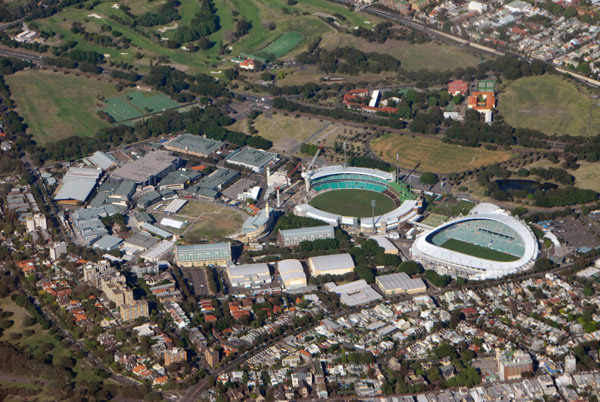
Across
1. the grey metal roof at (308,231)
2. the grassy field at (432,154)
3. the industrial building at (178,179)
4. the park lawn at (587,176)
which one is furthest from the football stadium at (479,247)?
the industrial building at (178,179)

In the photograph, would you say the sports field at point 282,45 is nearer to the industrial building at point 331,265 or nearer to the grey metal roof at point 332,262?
the grey metal roof at point 332,262

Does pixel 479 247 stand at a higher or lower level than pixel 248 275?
higher

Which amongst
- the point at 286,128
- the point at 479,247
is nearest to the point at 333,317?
the point at 479,247

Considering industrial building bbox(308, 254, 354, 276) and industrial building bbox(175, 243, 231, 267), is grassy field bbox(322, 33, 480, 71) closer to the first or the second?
industrial building bbox(308, 254, 354, 276)

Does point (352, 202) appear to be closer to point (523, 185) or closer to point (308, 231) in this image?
point (308, 231)

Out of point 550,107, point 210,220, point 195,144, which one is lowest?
point 195,144

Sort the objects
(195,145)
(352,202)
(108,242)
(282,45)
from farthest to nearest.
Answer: (282,45) < (195,145) < (352,202) < (108,242)

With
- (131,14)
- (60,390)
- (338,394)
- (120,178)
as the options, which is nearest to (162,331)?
(60,390)
